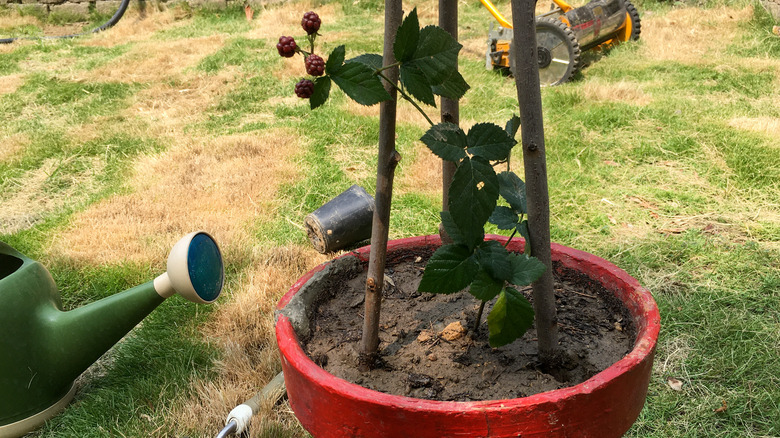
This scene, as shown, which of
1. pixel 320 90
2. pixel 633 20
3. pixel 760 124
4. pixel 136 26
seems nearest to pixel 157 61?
pixel 136 26

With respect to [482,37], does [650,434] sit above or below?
below

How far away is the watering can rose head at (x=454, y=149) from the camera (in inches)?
37.2

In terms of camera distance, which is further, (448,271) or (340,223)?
(340,223)

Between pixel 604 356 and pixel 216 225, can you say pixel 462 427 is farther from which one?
pixel 216 225

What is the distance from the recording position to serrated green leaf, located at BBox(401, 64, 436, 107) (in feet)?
3.16

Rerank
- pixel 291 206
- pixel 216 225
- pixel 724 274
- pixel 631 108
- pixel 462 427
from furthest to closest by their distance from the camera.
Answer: pixel 631 108 < pixel 291 206 < pixel 216 225 < pixel 724 274 < pixel 462 427

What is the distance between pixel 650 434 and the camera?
1.74 metres

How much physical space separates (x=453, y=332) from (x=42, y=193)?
9.82ft

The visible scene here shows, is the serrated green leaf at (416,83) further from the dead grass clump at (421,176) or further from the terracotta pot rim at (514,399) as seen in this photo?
the dead grass clump at (421,176)

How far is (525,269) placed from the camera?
104 cm

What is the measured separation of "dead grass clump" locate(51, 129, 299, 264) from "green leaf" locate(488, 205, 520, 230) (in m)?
1.76

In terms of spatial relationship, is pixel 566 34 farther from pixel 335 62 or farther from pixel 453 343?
pixel 335 62

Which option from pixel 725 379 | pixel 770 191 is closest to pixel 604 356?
pixel 725 379

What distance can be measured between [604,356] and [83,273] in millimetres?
2168
